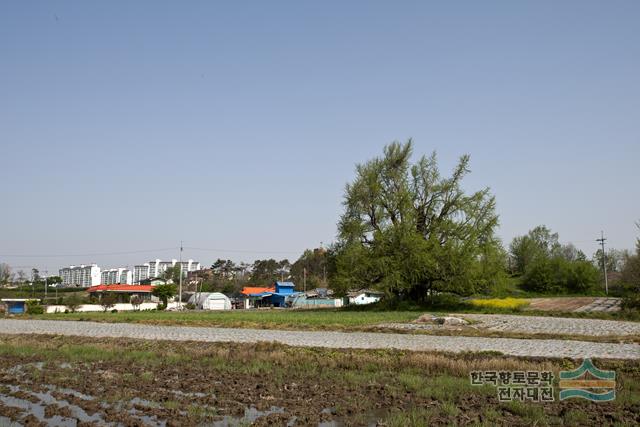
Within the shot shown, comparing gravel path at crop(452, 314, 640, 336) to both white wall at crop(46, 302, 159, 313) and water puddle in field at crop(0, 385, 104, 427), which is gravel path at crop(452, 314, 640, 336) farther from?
white wall at crop(46, 302, 159, 313)

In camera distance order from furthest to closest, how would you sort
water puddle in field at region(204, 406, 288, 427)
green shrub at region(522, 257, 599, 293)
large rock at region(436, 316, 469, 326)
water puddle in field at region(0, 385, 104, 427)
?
1. green shrub at region(522, 257, 599, 293)
2. large rock at region(436, 316, 469, 326)
3. water puddle in field at region(0, 385, 104, 427)
4. water puddle in field at region(204, 406, 288, 427)

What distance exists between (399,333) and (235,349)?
367 inches

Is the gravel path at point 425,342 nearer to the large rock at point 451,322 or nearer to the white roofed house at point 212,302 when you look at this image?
the large rock at point 451,322

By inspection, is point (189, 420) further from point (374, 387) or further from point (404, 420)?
point (374, 387)

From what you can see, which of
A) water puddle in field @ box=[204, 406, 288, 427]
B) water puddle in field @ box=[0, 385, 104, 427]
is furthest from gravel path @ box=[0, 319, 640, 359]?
water puddle in field @ box=[0, 385, 104, 427]

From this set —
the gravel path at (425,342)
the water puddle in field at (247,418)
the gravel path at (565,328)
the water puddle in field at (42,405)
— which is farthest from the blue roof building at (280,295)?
the water puddle in field at (247,418)

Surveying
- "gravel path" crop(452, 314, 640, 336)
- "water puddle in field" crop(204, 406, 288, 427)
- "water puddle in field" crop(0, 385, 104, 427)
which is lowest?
"gravel path" crop(452, 314, 640, 336)

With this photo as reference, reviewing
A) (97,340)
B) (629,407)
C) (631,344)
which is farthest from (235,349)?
(631,344)

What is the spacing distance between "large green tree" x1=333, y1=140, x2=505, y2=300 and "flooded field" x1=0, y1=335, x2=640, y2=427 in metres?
26.6

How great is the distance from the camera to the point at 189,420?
29.9 ft

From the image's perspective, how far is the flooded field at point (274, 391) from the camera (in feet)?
30.1

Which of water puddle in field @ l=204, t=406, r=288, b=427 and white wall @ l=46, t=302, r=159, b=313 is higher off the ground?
water puddle in field @ l=204, t=406, r=288, b=427

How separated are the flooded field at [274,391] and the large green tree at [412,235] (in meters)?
26.6

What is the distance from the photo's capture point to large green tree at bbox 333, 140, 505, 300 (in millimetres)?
43031
